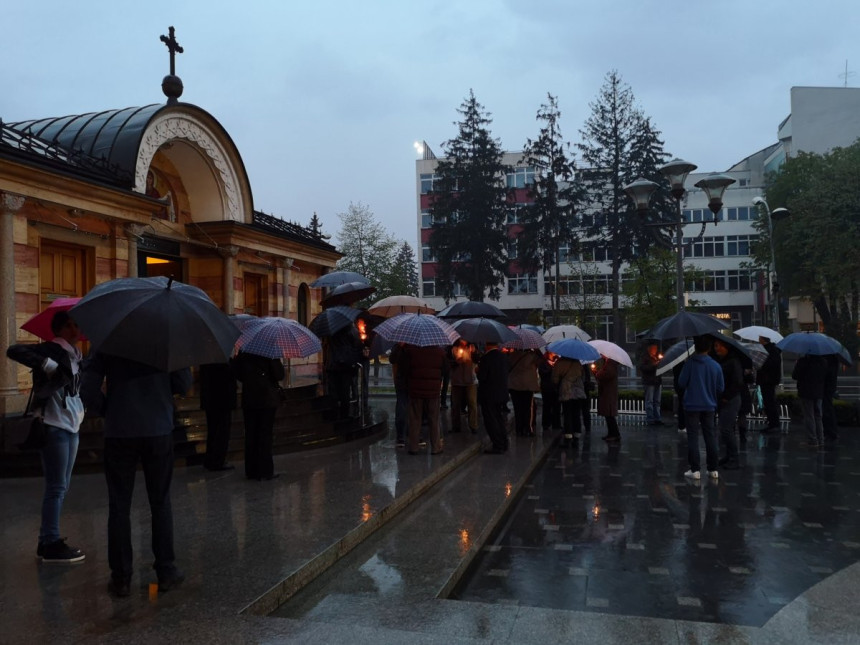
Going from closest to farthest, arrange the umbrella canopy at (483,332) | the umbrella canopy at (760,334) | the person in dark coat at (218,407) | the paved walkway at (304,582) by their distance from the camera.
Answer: the paved walkway at (304,582) < the person in dark coat at (218,407) < the umbrella canopy at (483,332) < the umbrella canopy at (760,334)

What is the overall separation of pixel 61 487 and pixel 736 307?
5430 cm

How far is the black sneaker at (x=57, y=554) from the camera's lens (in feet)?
16.2

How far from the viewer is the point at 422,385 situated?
372 inches

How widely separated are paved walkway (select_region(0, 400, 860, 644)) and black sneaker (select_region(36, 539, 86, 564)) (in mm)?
87

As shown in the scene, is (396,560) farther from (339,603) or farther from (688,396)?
(688,396)

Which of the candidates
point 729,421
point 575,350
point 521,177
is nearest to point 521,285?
point 521,177

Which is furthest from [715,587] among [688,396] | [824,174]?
[824,174]

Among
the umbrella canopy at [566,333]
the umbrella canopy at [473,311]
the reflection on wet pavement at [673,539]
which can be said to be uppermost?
the umbrella canopy at [473,311]

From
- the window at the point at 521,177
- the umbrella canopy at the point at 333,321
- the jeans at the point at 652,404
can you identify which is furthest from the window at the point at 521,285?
the umbrella canopy at the point at 333,321

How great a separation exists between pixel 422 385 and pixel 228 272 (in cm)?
844

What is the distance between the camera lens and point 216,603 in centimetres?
423

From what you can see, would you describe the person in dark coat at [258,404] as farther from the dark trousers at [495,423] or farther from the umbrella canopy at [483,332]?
the dark trousers at [495,423]

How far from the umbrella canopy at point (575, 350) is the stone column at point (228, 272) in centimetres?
826

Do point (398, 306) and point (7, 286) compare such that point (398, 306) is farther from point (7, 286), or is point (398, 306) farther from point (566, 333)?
point (7, 286)
